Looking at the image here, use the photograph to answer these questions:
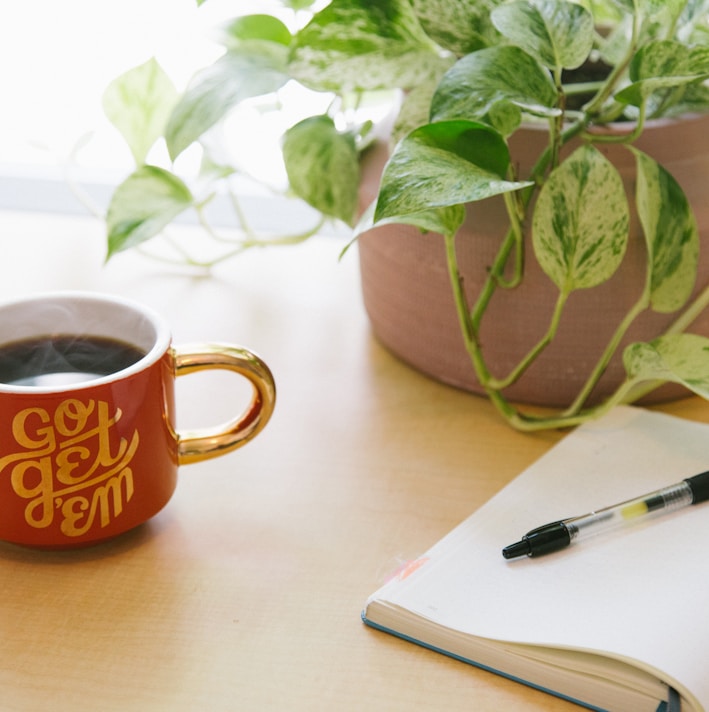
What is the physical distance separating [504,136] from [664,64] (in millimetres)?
86

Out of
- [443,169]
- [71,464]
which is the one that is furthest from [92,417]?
[443,169]

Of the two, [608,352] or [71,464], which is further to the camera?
[608,352]

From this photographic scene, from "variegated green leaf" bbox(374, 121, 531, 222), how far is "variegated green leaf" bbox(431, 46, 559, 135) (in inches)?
0.6

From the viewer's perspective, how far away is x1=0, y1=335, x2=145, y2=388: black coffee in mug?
1.63ft

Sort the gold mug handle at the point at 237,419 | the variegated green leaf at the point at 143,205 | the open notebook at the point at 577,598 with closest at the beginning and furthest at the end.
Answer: the open notebook at the point at 577,598
the gold mug handle at the point at 237,419
the variegated green leaf at the point at 143,205

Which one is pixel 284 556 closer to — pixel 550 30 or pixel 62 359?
pixel 62 359

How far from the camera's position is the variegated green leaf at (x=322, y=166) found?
0.65 metres

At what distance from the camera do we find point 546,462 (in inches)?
22.7

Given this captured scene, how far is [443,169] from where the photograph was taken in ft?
1.60

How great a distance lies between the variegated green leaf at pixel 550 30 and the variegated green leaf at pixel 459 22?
3 centimetres

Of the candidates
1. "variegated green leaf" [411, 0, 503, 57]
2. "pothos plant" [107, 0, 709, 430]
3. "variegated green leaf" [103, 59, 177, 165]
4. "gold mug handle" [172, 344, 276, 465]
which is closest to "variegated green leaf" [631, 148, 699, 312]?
"pothos plant" [107, 0, 709, 430]

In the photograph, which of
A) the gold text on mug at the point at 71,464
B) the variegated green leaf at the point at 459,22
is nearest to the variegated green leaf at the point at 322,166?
the variegated green leaf at the point at 459,22

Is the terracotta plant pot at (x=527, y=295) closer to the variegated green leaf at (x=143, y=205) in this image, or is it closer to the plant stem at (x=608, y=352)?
the plant stem at (x=608, y=352)

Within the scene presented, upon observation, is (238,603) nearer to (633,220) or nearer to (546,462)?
(546,462)
